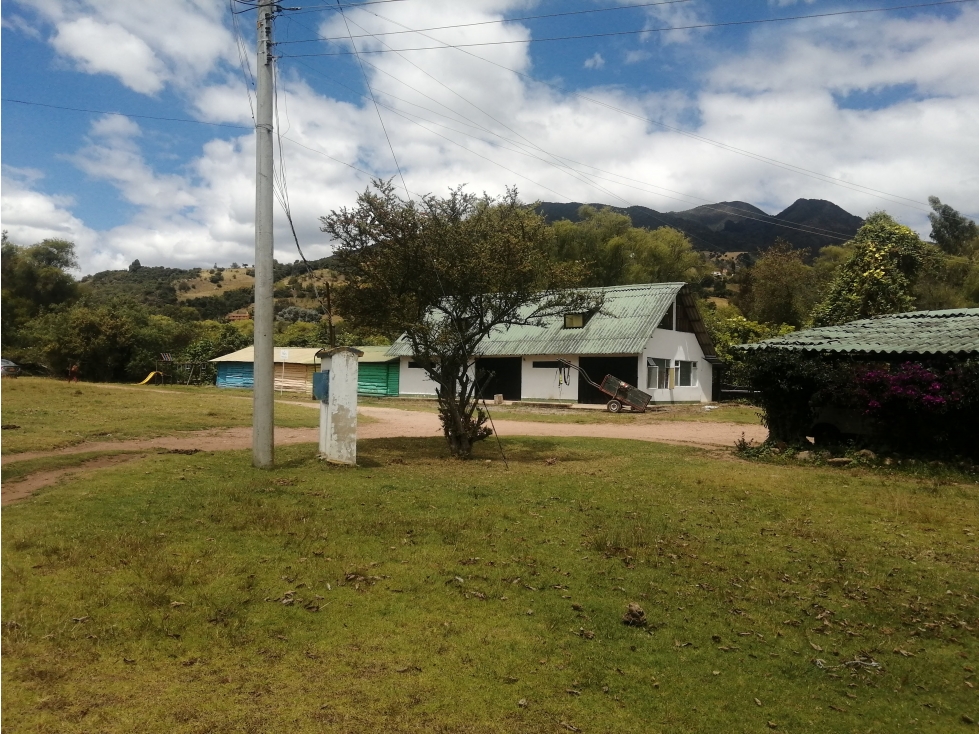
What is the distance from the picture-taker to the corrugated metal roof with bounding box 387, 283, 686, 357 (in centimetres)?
2981

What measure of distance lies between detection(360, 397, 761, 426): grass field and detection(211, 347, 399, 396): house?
5311mm

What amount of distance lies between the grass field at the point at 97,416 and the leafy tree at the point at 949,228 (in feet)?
168

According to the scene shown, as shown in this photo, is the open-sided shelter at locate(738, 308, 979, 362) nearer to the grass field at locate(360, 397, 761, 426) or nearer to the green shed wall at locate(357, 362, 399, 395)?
the grass field at locate(360, 397, 761, 426)

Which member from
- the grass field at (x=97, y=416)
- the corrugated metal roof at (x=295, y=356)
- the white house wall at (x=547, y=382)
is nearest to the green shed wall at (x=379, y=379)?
the corrugated metal roof at (x=295, y=356)

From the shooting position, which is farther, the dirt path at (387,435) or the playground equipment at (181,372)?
the playground equipment at (181,372)

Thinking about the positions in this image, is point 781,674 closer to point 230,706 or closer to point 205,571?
point 230,706

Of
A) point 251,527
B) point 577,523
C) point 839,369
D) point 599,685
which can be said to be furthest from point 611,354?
point 599,685

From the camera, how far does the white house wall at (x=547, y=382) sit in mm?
31031

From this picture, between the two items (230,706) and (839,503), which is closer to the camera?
(230,706)

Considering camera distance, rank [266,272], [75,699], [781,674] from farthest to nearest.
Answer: [266,272]
[781,674]
[75,699]

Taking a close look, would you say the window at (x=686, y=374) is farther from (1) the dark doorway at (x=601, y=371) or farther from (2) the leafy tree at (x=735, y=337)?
(1) the dark doorway at (x=601, y=371)

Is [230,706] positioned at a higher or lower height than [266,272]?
lower

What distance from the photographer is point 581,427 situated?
2139 centimetres

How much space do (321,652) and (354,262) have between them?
994 cm
